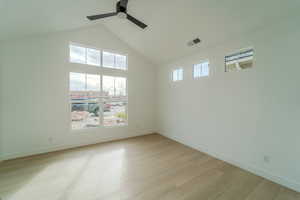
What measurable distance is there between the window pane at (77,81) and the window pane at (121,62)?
1172 millimetres

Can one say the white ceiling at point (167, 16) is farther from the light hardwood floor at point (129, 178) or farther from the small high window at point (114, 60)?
the light hardwood floor at point (129, 178)

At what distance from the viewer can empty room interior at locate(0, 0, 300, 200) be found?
191cm

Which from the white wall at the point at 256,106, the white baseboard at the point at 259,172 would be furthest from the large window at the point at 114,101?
the white baseboard at the point at 259,172

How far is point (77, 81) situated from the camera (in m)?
3.48

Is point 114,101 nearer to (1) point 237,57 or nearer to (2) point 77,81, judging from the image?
(2) point 77,81

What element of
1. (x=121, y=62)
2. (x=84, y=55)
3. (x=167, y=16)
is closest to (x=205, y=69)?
(x=167, y=16)

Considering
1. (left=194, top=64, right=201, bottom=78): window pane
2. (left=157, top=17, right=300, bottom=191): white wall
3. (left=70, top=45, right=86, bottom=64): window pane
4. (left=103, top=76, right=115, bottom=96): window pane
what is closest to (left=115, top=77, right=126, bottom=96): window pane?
(left=103, top=76, right=115, bottom=96): window pane

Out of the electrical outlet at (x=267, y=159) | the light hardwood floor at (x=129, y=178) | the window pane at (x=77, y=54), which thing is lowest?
the light hardwood floor at (x=129, y=178)

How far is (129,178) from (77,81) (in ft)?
9.65

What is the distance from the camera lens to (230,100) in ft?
8.67

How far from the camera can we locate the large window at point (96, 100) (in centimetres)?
348

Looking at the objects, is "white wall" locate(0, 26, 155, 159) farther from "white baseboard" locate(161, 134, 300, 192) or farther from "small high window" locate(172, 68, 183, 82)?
"white baseboard" locate(161, 134, 300, 192)

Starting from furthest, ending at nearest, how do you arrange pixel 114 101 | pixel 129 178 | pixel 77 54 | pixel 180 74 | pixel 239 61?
pixel 114 101
pixel 180 74
pixel 77 54
pixel 239 61
pixel 129 178

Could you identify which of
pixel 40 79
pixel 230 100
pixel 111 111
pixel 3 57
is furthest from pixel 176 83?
pixel 3 57
